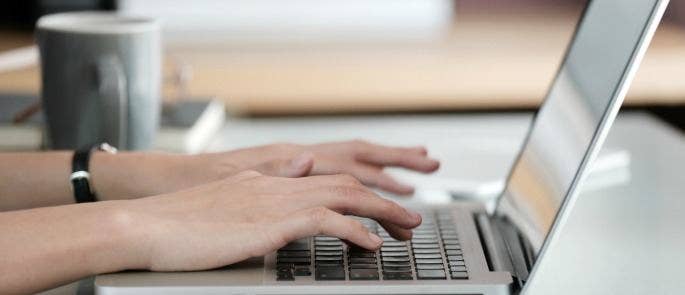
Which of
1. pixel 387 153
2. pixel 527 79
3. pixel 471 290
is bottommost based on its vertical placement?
pixel 471 290

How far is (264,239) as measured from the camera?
2.49 feet

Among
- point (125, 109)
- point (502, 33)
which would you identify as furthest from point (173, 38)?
point (125, 109)

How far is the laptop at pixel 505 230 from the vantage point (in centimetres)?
72

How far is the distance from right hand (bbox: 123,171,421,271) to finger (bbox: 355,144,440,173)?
264 mm

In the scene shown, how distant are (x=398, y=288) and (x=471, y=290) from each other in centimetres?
5

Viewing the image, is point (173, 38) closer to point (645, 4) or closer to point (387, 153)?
point (387, 153)

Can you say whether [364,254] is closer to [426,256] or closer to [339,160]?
[426,256]

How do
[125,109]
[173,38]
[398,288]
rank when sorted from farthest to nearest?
1. [173,38]
2. [125,109]
3. [398,288]

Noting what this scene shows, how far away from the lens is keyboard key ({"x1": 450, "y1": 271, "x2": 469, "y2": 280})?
75 cm

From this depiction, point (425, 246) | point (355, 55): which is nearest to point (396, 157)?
point (425, 246)

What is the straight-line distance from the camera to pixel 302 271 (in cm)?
75

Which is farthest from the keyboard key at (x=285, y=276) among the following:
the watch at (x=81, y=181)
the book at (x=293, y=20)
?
the book at (x=293, y=20)

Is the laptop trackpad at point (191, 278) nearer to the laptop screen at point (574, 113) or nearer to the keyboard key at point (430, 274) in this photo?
the keyboard key at point (430, 274)

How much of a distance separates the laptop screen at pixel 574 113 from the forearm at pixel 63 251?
0.30 m
